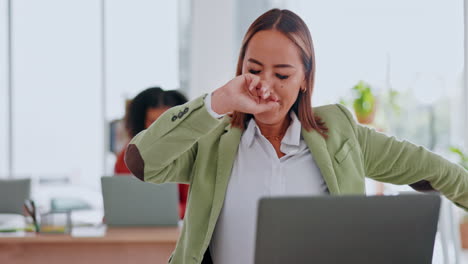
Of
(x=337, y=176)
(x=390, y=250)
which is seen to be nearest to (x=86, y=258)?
(x=337, y=176)

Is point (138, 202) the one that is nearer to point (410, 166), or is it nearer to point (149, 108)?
point (149, 108)

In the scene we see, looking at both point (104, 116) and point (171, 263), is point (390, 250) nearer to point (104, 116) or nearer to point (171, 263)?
point (171, 263)

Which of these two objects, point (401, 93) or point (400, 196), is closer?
point (400, 196)

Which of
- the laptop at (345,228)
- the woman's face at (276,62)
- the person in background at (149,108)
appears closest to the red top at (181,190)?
the person in background at (149,108)

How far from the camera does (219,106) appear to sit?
4.75ft

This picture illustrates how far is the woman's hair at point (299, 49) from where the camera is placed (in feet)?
5.12

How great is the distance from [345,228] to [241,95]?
0.46 metres

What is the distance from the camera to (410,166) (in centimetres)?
157

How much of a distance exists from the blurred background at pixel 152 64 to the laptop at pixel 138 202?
3493 millimetres

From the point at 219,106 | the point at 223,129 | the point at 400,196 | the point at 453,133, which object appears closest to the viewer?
the point at 400,196

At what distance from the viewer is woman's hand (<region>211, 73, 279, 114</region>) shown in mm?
1433

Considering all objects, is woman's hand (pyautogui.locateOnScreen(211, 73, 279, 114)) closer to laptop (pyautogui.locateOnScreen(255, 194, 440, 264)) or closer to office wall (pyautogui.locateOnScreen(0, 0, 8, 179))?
laptop (pyautogui.locateOnScreen(255, 194, 440, 264))

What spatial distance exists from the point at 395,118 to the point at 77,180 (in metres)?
3.46

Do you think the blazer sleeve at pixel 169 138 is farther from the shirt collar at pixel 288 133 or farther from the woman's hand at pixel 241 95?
the shirt collar at pixel 288 133
